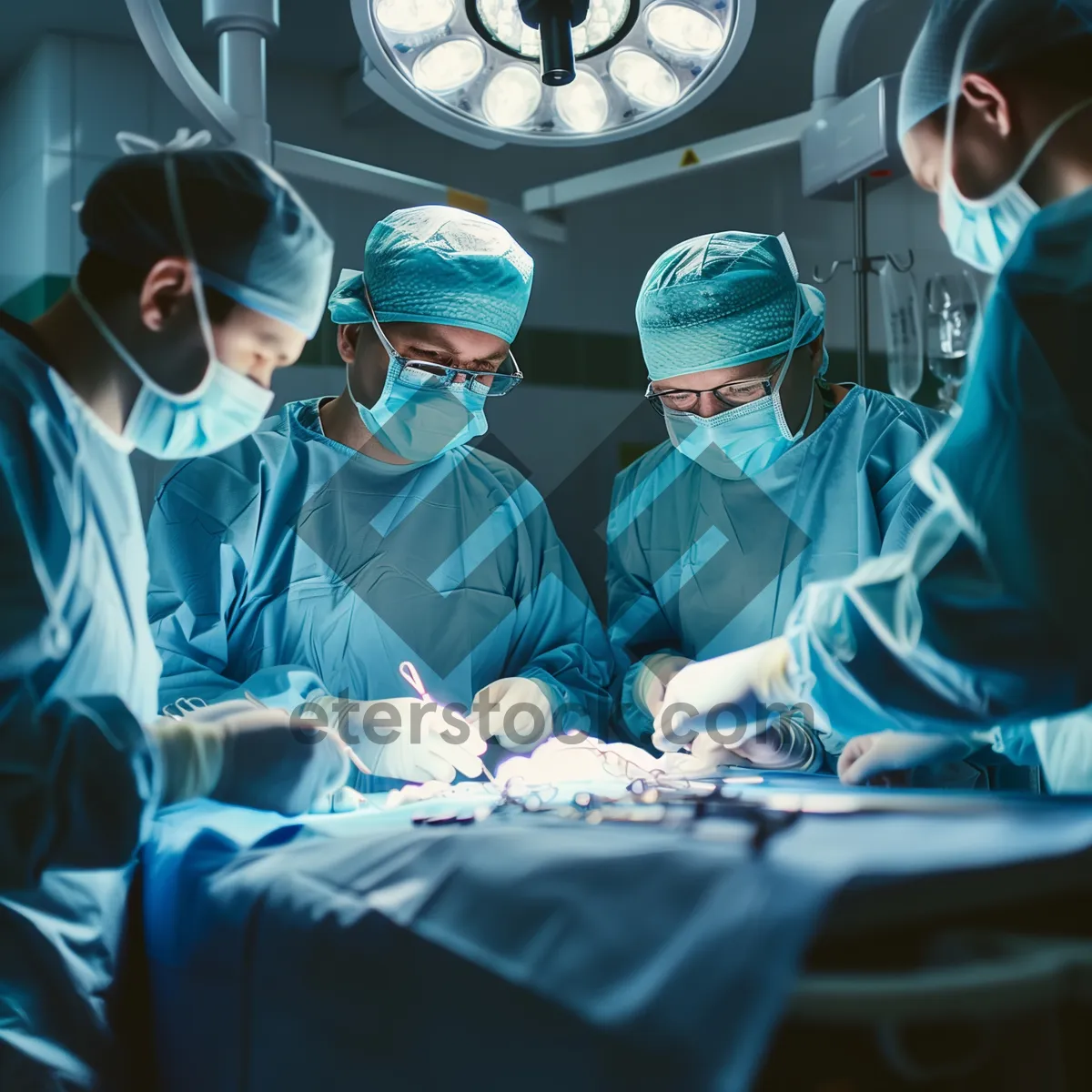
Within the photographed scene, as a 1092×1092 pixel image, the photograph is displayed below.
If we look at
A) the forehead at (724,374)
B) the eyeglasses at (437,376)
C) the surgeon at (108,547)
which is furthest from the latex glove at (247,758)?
the forehead at (724,374)

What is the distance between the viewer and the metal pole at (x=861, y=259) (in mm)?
2102

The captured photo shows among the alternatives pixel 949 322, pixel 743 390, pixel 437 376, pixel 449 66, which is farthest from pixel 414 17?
pixel 949 322

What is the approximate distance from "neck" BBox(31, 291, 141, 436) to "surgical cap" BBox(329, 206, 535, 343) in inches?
30.1

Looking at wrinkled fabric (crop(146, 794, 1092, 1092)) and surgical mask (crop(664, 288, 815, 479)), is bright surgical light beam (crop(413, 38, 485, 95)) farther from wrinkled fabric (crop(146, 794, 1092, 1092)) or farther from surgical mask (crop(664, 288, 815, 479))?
wrinkled fabric (crop(146, 794, 1092, 1092))

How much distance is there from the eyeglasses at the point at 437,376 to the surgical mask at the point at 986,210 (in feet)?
2.98

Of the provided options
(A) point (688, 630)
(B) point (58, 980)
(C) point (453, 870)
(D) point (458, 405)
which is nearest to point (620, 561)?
(A) point (688, 630)

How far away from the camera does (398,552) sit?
1.99 meters

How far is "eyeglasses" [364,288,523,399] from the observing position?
1.91m

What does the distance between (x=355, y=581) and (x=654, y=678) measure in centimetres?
56

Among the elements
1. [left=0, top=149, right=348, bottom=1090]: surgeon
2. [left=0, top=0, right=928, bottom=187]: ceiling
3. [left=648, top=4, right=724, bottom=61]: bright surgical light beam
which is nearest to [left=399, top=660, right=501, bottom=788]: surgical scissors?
[left=0, top=149, right=348, bottom=1090]: surgeon

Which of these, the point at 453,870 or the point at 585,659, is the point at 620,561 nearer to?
the point at 585,659

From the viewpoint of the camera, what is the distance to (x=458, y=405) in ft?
6.44

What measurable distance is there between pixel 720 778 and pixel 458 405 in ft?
2.67

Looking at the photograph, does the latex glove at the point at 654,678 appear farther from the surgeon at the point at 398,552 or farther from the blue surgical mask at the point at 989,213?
the blue surgical mask at the point at 989,213
